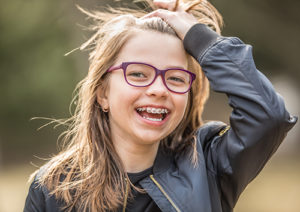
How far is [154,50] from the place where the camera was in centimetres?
204

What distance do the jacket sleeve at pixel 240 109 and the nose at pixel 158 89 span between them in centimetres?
21

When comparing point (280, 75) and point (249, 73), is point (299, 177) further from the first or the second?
point (249, 73)

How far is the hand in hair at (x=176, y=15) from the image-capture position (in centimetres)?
209

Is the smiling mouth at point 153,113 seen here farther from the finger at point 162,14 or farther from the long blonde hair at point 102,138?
the finger at point 162,14

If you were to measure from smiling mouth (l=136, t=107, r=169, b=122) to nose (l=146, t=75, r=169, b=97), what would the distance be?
0.27ft

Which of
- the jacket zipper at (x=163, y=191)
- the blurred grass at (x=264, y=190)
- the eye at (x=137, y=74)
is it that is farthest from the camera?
the blurred grass at (x=264, y=190)

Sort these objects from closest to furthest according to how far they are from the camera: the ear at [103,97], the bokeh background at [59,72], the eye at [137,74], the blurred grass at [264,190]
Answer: the eye at [137,74] → the ear at [103,97] → the blurred grass at [264,190] → the bokeh background at [59,72]

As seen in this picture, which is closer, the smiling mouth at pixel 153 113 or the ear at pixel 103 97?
the smiling mouth at pixel 153 113

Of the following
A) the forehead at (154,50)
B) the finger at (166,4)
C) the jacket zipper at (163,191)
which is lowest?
the jacket zipper at (163,191)

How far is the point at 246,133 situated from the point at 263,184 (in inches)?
191

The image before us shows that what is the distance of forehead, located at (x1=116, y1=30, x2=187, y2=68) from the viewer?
2.03 meters

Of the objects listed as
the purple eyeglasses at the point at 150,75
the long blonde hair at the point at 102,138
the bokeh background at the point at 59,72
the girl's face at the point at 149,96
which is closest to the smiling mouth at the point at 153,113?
the girl's face at the point at 149,96

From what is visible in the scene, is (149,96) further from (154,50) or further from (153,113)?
(154,50)

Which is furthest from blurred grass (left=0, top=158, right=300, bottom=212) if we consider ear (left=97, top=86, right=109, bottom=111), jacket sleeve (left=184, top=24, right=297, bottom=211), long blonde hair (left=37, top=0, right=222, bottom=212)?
jacket sleeve (left=184, top=24, right=297, bottom=211)
